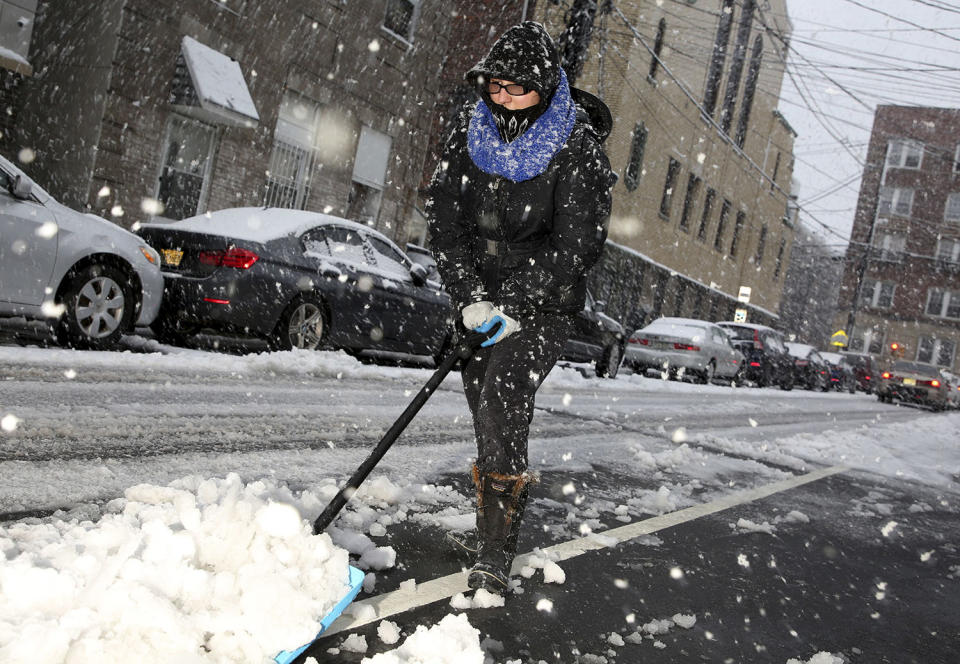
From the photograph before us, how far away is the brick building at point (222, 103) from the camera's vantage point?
42.0 feet

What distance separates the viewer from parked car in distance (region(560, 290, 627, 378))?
14.8m

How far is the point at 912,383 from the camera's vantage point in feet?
91.8

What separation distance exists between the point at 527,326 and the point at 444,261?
405 mm

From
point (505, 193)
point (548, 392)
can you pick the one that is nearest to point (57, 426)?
point (505, 193)

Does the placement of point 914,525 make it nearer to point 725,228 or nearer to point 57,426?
point 57,426

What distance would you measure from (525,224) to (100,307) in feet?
17.7

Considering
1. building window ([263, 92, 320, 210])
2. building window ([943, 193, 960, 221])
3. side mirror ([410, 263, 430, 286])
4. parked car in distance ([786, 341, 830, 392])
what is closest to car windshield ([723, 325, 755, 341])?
parked car in distance ([786, 341, 830, 392])

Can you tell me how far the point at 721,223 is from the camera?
34906mm

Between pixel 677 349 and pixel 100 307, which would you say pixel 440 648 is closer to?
pixel 100 307

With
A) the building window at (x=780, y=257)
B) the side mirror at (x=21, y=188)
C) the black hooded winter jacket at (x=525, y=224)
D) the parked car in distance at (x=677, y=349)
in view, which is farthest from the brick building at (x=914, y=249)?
the black hooded winter jacket at (x=525, y=224)

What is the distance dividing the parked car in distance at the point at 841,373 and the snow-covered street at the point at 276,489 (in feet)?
76.2

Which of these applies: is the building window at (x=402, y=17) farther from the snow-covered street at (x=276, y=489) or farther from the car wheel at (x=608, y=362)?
the snow-covered street at (x=276, y=489)

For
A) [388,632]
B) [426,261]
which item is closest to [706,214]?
[426,261]

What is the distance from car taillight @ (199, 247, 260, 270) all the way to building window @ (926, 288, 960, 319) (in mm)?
53519
